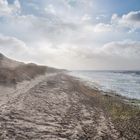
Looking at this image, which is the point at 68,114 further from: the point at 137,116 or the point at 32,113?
the point at 137,116

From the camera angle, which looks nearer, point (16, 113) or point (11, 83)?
point (16, 113)

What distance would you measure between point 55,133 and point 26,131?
5.16 ft

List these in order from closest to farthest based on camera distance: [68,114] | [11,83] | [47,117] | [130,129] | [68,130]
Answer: [68,130]
[130,129]
[47,117]
[68,114]
[11,83]

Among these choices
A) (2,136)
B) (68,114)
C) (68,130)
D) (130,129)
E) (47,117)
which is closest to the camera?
(2,136)

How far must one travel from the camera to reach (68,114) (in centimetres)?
1989

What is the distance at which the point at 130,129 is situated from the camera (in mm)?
16500

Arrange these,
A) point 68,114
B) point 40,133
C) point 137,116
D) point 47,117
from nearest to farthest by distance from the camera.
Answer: point 40,133
point 47,117
point 68,114
point 137,116

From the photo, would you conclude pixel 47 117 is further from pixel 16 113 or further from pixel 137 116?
pixel 137 116

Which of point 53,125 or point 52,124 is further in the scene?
point 52,124

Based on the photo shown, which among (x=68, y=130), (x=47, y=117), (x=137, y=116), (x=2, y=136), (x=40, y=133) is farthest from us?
(x=137, y=116)

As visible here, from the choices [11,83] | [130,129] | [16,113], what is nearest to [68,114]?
[16,113]

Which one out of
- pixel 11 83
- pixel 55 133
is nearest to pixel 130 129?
pixel 55 133

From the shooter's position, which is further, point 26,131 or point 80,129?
point 80,129

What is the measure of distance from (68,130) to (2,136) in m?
3.89
